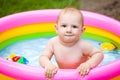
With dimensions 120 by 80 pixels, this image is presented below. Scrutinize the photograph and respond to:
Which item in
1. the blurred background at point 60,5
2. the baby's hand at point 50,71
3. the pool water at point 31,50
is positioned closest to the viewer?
the baby's hand at point 50,71

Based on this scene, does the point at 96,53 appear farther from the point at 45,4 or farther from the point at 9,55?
the point at 45,4

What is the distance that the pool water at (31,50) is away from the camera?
3.49 meters

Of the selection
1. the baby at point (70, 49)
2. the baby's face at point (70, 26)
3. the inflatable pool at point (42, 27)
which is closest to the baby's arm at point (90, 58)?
the baby at point (70, 49)

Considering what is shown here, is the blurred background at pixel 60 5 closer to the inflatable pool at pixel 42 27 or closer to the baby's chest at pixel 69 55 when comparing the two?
the inflatable pool at pixel 42 27

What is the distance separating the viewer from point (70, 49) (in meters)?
2.71

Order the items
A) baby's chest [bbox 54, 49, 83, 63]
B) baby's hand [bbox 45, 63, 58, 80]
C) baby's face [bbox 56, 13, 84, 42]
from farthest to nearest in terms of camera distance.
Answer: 1. baby's chest [bbox 54, 49, 83, 63]
2. baby's face [bbox 56, 13, 84, 42]
3. baby's hand [bbox 45, 63, 58, 80]

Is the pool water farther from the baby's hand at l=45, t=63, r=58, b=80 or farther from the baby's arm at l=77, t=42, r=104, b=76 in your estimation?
the baby's hand at l=45, t=63, r=58, b=80

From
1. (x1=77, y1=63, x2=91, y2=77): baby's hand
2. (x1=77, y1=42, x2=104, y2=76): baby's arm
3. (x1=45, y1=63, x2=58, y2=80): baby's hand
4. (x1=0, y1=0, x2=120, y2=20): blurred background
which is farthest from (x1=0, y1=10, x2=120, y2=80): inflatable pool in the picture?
(x1=45, y1=63, x2=58, y2=80): baby's hand

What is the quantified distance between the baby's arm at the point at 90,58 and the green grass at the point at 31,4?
2.31 metres

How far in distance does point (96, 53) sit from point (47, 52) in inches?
15.1

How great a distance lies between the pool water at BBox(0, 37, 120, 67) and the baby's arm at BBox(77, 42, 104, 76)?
2.44 feet

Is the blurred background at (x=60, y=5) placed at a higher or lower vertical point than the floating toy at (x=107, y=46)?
higher

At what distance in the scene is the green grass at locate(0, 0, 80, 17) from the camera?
16.0 ft

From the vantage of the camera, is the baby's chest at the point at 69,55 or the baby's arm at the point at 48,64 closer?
the baby's arm at the point at 48,64
